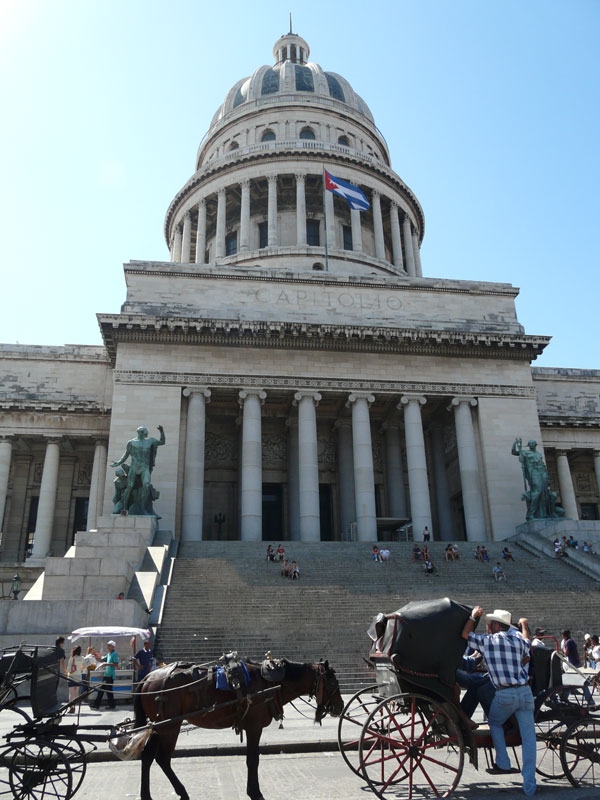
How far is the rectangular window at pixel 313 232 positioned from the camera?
52.1m

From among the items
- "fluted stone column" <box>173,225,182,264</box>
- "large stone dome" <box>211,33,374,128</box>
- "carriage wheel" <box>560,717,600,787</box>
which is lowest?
"carriage wheel" <box>560,717,600,787</box>

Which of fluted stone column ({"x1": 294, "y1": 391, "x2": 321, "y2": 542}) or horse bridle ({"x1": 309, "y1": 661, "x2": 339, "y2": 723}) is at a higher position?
fluted stone column ({"x1": 294, "y1": 391, "x2": 321, "y2": 542})

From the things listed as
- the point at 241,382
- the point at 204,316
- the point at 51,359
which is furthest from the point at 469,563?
the point at 51,359

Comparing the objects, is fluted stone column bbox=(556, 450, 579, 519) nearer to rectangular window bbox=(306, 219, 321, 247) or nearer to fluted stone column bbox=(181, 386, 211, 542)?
fluted stone column bbox=(181, 386, 211, 542)

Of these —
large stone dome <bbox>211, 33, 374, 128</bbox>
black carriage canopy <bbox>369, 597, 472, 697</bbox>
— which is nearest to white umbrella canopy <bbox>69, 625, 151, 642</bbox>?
black carriage canopy <bbox>369, 597, 472, 697</bbox>

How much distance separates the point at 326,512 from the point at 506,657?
3056 centimetres

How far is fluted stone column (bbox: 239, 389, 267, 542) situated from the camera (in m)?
31.1

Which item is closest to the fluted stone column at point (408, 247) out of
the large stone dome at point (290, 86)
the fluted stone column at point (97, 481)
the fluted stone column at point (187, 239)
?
the large stone dome at point (290, 86)

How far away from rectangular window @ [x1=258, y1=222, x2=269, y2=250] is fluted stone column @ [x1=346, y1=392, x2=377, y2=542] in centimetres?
2250

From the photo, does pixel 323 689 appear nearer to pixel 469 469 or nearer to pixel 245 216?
pixel 469 469

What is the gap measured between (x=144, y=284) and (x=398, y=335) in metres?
13.8

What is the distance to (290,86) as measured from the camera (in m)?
59.8

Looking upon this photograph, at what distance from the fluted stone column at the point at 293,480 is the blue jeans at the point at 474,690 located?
2611 cm

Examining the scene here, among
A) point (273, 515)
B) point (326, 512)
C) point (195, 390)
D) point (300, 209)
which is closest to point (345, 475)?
point (326, 512)
